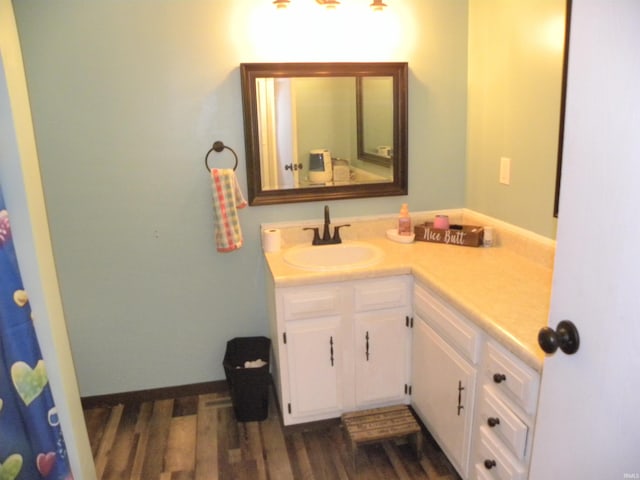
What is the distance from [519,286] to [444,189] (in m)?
0.96

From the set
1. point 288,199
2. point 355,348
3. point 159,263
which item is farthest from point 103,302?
point 355,348

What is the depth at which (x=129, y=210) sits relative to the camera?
2408 mm

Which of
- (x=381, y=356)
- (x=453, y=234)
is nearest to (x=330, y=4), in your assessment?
(x=453, y=234)

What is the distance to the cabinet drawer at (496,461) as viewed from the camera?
1.48 meters

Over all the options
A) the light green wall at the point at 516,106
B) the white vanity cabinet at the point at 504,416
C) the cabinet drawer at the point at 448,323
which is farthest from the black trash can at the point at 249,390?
the light green wall at the point at 516,106

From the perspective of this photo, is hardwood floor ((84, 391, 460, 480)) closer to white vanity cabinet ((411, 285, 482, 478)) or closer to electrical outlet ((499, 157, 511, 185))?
white vanity cabinet ((411, 285, 482, 478))

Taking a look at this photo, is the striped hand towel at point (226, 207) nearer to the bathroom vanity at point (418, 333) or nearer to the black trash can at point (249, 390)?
the bathroom vanity at point (418, 333)

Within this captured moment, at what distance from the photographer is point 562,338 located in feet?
3.43

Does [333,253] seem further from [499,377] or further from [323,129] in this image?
[499,377]

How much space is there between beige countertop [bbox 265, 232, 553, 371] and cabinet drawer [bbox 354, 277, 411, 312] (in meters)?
0.05

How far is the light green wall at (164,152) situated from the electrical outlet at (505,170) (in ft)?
1.16

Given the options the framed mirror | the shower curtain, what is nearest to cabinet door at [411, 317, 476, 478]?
the framed mirror

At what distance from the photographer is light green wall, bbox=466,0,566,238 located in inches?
78.0

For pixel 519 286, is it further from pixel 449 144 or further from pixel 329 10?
pixel 329 10
